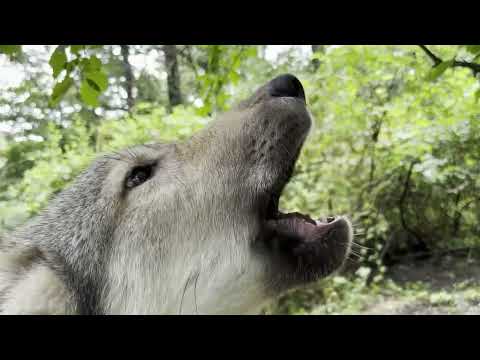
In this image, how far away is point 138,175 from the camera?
2.52 meters

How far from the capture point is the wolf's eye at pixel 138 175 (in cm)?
248

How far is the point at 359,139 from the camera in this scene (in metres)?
8.61

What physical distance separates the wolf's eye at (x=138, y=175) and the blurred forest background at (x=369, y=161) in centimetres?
236

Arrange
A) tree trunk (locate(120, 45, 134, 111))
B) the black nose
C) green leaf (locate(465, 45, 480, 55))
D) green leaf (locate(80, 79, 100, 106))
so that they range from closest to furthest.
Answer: green leaf (locate(465, 45, 480, 55)), the black nose, green leaf (locate(80, 79, 100, 106)), tree trunk (locate(120, 45, 134, 111))

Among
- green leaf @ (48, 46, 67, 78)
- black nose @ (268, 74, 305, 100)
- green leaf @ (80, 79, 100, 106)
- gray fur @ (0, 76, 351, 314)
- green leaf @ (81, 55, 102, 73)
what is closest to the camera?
gray fur @ (0, 76, 351, 314)

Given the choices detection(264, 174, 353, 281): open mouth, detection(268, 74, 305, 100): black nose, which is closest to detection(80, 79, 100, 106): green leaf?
detection(268, 74, 305, 100): black nose

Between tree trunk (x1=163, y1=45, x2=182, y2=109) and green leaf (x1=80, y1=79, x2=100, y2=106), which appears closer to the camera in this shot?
green leaf (x1=80, y1=79, x2=100, y2=106)

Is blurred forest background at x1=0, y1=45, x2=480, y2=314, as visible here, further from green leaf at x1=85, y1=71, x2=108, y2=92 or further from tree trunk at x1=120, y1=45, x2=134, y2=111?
green leaf at x1=85, y1=71, x2=108, y2=92

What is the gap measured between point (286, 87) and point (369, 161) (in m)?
6.54

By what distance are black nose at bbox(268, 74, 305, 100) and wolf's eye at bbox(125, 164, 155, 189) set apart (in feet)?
2.73

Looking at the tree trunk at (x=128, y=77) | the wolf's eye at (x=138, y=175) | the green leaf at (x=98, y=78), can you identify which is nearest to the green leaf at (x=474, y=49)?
the wolf's eye at (x=138, y=175)

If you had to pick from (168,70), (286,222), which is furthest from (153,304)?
(168,70)

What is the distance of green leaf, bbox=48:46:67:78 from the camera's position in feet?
8.90

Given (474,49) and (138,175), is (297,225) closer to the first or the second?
(138,175)
